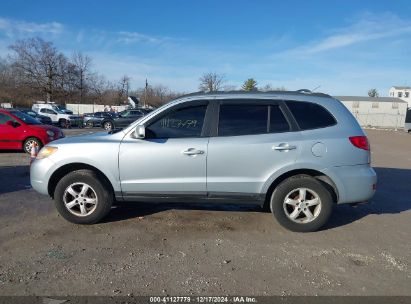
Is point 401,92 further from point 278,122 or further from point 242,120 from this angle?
point 242,120

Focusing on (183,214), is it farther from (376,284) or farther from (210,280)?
(376,284)

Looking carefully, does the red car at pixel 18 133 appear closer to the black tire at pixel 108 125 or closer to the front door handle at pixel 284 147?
the front door handle at pixel 284 147

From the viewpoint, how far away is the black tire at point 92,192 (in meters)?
4.97

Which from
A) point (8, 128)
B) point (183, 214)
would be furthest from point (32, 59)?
point (183, 214)

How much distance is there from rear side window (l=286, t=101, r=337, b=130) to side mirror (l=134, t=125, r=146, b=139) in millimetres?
1995

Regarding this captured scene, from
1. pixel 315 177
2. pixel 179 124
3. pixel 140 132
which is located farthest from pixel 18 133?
pixel 315 177

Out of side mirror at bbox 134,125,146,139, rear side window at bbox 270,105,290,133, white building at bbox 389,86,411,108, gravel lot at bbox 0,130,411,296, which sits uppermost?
white building at bbox 389,86,411,108

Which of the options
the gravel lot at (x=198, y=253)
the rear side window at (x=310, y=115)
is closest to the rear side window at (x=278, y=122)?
the rear side window at (x=310, y=115)

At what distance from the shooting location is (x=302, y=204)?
487 centimetres

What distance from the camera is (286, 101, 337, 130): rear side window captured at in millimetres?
4898

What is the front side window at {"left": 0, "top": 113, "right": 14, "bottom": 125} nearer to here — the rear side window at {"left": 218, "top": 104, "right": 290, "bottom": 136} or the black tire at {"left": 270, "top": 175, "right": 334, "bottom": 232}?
the rear side window at {"left": 218, "top": 104, "right": 290, "bottom": 136}

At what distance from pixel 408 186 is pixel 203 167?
5.61 m

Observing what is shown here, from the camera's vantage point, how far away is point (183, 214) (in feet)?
18.7

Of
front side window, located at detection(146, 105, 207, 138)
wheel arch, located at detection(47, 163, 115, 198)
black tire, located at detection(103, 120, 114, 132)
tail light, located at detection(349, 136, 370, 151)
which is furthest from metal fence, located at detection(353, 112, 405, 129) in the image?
wheel arch, located at detection(47, 163, 115, 198)
